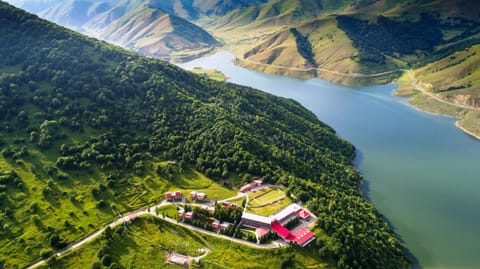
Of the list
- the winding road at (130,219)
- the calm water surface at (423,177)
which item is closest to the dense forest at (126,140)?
the winding road at (130,219)

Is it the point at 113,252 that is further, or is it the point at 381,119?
the point at 381,119

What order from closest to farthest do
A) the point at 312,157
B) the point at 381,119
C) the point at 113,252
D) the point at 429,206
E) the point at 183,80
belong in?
the point at 113,252 < the point at 429,206 < the point at 312,157 < the point at 183,80 < the point at 381,119

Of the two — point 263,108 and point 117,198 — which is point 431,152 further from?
point 117,198

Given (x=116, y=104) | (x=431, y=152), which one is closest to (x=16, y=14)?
(x=116, y=104)

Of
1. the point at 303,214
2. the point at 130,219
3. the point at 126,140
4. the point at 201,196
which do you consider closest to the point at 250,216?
the point at 303,214

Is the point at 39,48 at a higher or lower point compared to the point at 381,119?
higher

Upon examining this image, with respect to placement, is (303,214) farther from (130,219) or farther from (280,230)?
(130,219)

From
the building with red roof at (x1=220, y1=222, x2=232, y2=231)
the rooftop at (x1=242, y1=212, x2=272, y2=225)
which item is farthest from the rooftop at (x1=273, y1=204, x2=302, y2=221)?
the building with red roof at (x1=220, y1=222, x2=232, y2=231)
